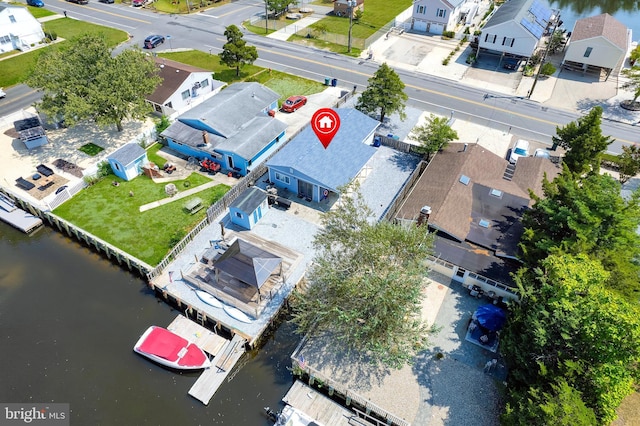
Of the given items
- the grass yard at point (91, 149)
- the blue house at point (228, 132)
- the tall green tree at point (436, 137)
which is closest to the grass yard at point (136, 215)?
the blue house at point (228, 132)

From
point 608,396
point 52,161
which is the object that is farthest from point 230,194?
point 608,396

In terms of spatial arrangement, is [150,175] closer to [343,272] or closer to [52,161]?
[52,161]

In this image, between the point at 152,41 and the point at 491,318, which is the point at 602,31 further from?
the point at 152,41

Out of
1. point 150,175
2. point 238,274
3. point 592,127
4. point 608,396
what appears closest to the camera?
point 608,396

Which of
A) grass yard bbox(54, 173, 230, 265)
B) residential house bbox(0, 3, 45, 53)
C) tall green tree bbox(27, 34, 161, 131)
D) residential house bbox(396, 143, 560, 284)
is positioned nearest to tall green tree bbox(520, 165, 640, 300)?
residential house bbox(396, 143, 560, 284)

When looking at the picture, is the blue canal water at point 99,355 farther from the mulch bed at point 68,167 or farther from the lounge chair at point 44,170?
the mulch bed at point 68,167
